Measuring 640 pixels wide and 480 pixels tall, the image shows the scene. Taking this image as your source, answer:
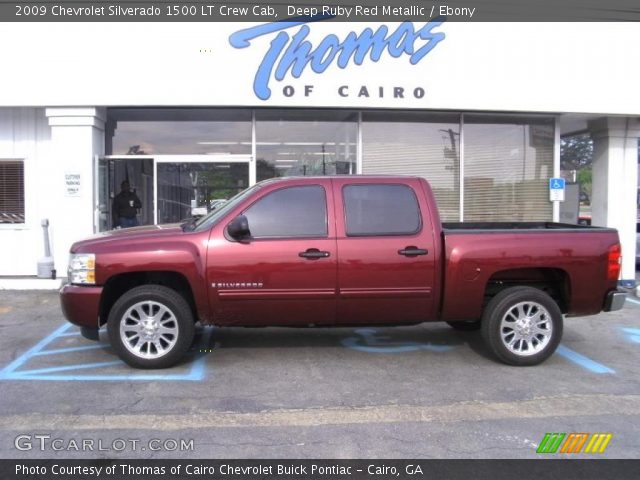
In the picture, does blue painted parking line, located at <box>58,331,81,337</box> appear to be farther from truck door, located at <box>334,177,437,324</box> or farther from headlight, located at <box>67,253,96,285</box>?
truck door, located at <box>334,177,437,324</box>

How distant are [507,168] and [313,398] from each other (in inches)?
304

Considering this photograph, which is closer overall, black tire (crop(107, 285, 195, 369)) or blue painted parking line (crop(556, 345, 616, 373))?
black tire (crop(107, 285, 195, 369))

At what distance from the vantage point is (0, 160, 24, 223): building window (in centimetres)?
1059

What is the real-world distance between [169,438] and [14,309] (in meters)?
5.50

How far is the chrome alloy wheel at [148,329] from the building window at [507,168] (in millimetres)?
7097

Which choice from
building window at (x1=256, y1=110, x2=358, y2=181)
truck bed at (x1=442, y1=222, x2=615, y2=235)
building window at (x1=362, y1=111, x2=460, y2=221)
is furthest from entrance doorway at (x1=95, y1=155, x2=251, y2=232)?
truck bed at (x1=442, y1=222, x2=615, y2=235)

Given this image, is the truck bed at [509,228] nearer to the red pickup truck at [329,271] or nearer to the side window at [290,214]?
the red pickup truck at [329,271]

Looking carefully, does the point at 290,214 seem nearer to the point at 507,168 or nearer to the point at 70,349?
the point at 70,349

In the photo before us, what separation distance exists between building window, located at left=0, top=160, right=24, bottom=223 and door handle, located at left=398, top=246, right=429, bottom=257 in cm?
798

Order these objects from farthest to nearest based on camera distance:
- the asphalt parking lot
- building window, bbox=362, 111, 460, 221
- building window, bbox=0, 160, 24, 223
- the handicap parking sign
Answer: the handicap parking sign
building window, bbox=362, 111, 460, 221
building window, bbox=0, 160, 24, 223
the asphalt parking lot

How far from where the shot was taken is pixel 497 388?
5.17 metres

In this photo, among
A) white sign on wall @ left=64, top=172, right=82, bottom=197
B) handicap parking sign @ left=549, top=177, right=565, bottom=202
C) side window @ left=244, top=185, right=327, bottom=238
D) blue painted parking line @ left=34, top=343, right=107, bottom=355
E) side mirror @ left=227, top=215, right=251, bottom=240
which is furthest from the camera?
handicap parking sign @ left=549, top=177, right=565, bottom=202

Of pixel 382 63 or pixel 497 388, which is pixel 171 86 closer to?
pixel 382 63

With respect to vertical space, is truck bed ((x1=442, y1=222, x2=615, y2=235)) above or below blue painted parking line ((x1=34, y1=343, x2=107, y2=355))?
above
